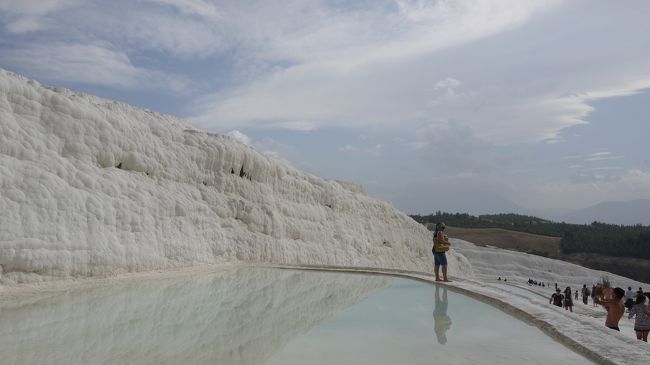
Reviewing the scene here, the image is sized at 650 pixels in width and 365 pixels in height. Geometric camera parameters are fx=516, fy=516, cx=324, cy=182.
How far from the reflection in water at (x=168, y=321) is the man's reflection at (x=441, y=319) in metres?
1.27

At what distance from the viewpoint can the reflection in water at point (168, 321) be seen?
4.65 meters

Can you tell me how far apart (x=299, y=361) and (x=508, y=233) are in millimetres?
76317

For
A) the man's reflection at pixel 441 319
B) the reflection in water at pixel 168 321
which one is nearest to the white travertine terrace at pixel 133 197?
the reflection in water at pixel 168 321

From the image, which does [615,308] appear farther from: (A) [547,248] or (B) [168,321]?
(A) [547,248]

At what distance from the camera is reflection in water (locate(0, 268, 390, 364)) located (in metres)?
4.65

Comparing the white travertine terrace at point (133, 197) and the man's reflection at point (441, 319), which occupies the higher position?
the white travertine terrace at point (133, 197)

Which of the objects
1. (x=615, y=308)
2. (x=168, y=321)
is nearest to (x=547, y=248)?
(x=615, y=308)

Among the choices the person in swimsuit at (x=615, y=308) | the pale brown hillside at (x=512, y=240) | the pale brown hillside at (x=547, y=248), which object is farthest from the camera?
the pale brown hillside at (x=512, y=240)

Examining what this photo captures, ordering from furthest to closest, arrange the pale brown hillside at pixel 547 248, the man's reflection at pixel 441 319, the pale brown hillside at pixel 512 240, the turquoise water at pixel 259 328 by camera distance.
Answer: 1. the pale brown hillside at pixel 512 240
2. the pale brown hillside at pixel 547 248
3. the man's reflection at pixel 441 319
4. the turquoise water at pixel 259 328

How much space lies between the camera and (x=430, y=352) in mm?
4840

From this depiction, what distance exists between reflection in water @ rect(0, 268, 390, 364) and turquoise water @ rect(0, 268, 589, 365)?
1 cm

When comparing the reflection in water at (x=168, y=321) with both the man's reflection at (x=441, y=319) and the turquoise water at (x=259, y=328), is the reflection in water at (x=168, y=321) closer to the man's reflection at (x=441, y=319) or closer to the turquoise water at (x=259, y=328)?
the turquoise water at (x=259, y=328)

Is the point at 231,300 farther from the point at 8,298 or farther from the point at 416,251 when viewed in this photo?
the point at 416,251

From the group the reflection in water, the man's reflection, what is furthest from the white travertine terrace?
the man's reflection
